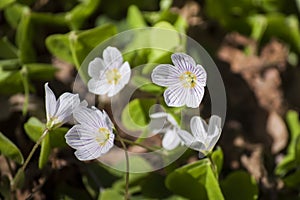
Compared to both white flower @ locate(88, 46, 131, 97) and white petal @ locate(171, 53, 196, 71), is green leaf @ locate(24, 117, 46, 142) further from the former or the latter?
white petal @ locate(171, 53, 196, 71)

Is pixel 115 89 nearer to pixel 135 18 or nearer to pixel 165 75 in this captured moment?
pixel 165 75

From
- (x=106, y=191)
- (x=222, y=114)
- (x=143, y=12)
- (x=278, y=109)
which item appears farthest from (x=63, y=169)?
(x=278, y=109)

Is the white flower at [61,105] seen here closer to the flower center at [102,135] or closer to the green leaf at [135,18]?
the flower center at [102,135]

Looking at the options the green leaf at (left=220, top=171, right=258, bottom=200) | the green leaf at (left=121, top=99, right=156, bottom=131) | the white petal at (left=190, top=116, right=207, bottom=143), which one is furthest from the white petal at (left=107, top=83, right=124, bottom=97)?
the green leaf at (left=220, top=171, right=258, bottom=200)

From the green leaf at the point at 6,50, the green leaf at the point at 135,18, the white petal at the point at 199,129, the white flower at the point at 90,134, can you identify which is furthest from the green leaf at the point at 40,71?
the white petal at the point at 199,129

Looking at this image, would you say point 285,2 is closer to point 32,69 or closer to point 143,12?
point 143,12
